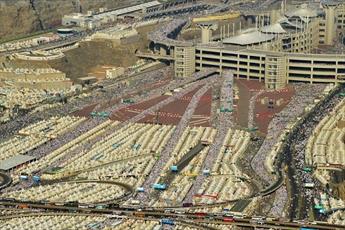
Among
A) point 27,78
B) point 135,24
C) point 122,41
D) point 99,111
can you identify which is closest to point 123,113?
point 99,111

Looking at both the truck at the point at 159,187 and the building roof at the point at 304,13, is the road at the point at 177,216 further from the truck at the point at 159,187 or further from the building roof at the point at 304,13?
the building roof at the point at 304,13

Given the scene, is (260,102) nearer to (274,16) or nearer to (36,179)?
(36,179)

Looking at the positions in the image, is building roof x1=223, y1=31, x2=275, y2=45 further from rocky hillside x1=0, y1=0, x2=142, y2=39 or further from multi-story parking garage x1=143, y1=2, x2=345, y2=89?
rocky hillside x1=0, y1=0, x2=142, y2=39

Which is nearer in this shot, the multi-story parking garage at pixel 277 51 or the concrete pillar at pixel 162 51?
the multi-story parking garage at pixel 277 51

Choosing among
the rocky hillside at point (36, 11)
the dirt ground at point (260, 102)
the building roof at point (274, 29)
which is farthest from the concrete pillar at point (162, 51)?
the rocky hillside at point (36, 11)

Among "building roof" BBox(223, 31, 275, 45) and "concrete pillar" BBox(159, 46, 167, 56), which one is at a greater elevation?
"building roof" BBox(223, 31, 275, 45)

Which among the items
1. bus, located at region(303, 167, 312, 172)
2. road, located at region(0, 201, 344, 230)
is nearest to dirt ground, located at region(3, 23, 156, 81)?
bus, located at region(303, 167, 312, 172)

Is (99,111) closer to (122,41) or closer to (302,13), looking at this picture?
(122,41)
